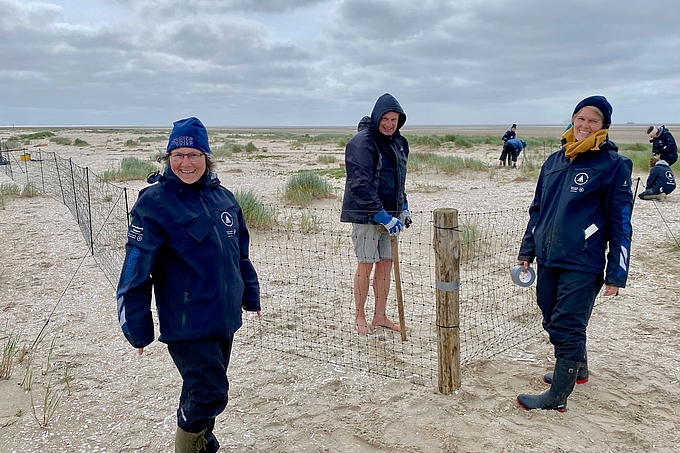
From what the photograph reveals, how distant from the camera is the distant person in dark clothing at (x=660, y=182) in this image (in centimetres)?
1043

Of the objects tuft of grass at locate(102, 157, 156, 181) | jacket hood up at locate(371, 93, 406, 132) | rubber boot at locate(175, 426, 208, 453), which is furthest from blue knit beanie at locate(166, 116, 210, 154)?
tuft of grass at locate(102, 157, 156, 181)

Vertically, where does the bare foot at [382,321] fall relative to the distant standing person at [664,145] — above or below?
below

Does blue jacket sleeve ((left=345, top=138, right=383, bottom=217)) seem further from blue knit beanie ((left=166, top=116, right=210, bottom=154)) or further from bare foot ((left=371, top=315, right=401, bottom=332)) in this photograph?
blue knit beanie ((left=166, top=116, right=210, bottom=154))

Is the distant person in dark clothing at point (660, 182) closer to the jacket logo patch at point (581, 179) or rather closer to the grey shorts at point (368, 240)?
the grey shorts at point (368, 240)

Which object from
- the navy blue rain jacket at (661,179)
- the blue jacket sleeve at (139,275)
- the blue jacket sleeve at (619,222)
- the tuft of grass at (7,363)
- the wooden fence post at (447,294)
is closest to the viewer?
the blue jacket sleeve at (139,275)

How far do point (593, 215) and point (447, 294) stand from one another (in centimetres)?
101

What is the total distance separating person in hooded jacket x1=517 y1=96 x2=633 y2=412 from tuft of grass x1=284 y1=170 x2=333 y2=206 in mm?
8318

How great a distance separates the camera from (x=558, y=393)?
10.7 ft

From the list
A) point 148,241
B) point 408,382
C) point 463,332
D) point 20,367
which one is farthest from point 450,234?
point 20,367

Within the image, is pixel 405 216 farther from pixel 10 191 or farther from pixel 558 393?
pixel 10 191

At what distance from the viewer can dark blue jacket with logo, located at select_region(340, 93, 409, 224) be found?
13.5ft

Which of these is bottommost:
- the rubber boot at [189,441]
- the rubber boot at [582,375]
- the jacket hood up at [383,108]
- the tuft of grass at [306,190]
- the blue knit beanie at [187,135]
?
the rubber boot at [582,375]

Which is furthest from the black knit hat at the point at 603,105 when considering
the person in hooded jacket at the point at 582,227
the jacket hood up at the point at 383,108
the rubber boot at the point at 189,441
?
the rubber boot at the point at 189,441

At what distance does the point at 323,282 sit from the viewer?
6.13m
